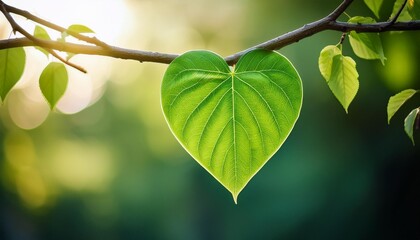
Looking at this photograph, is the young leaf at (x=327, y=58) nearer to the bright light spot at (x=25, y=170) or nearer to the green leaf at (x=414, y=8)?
the green leaf at (x=414, y=8)

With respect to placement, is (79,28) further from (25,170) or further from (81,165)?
(81,165)

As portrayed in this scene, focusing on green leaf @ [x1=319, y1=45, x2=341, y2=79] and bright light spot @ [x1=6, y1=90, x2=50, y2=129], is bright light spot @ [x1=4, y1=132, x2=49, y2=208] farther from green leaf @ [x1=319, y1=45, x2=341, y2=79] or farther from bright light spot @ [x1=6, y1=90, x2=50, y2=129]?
green leaf @ [x1=319, y1=45, x2=341, y2=79]

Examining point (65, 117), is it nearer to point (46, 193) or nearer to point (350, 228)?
point (46, 193)

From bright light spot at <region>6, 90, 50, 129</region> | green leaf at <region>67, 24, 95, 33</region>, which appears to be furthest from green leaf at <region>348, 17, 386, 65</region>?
bright light spot at <region>6, 90, 50, 129</region>

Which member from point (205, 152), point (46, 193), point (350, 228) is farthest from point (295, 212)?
point (205, 152)

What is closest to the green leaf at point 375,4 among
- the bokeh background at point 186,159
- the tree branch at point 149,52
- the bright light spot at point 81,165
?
the tree branch at point 149,52

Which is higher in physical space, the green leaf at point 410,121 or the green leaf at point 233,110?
the green leaf at point 233,110

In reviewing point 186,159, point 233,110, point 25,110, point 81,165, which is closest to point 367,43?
point 233,110
